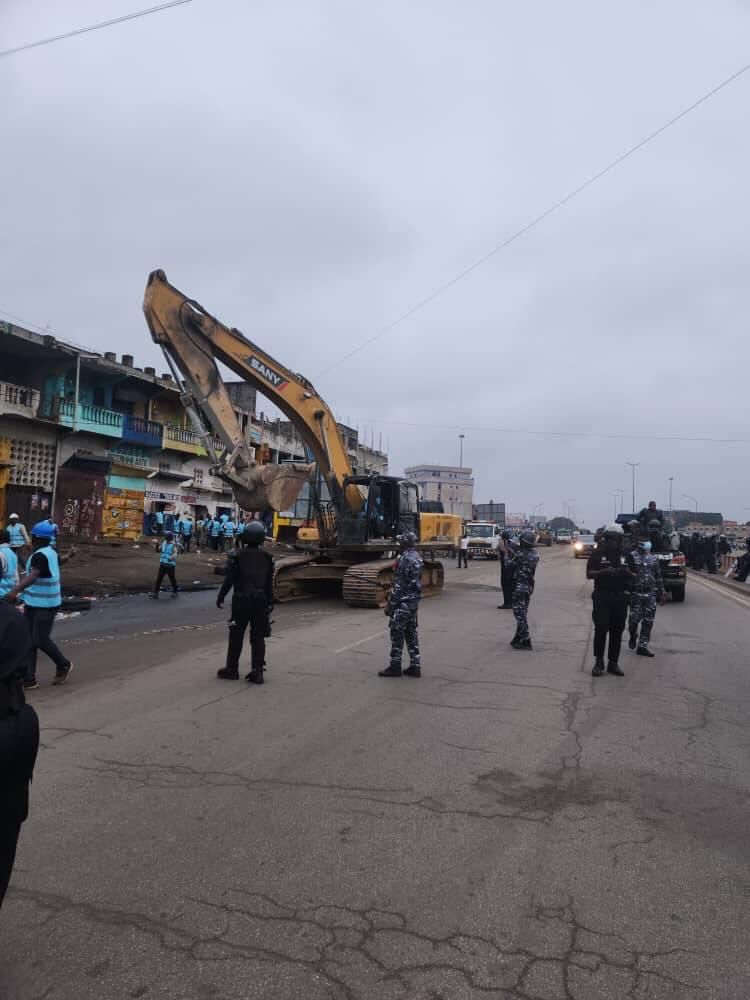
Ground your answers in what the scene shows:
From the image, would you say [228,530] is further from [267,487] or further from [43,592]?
[43,592]

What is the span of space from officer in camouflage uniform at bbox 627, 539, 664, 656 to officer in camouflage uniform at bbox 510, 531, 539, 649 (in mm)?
1393

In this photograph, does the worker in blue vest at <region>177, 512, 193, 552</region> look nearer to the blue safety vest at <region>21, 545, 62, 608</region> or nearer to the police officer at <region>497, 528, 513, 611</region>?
the police officer at <region>497, 528, 513, 611</region>

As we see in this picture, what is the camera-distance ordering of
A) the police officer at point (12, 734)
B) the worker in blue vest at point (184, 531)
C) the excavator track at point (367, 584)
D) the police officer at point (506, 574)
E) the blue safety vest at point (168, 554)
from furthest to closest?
the worker in blue vest at point (184, 531)
the blue safety vest at point (168, 554)
the police officer at point (506, 574)
the excavator track at point (367, 584)
the police officer at point (12, 734)

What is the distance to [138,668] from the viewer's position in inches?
350

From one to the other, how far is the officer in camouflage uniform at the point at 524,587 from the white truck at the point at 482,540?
101 feet

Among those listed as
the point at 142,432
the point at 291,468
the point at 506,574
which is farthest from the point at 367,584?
the point at 142,432

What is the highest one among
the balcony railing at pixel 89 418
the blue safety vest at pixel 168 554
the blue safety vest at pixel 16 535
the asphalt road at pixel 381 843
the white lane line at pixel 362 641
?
the balcony railing at pixel 89 418

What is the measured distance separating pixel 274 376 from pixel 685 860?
42.9 feet

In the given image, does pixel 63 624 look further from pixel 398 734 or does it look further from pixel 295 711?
pixel 398 734

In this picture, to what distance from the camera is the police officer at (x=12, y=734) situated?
9.12 feet

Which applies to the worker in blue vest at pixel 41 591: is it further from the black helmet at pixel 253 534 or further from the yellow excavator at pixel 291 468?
the yellow excavator at pixel 291 468

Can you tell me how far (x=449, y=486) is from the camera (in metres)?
84.2

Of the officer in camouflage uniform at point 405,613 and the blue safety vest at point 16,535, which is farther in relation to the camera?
the blue safety vest at point 16,535

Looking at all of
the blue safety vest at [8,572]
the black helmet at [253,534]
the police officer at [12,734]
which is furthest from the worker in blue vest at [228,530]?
the police officer at [12,734]
